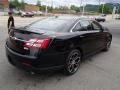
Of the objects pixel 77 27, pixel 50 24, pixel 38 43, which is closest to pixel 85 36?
pixel 77 27

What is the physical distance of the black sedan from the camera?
3484 mm

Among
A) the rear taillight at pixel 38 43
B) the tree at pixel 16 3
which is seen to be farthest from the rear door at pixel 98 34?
the tree at pixel 16 3

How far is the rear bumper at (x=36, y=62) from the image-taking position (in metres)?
3.49

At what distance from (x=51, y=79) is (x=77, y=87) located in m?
0.70

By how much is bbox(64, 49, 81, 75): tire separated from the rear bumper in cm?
30

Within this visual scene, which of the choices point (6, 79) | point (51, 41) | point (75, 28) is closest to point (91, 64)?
point (75, 28)

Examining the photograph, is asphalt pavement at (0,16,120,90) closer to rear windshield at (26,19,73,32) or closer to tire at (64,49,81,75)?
tire at (64,49,81,75)

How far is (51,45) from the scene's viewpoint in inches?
140

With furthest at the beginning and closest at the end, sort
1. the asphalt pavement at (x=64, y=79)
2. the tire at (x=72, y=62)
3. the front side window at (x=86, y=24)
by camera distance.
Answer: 1. the front side window at (x=86, y=24)
2. the tire at (x=72, y=62)
3. the asphalt pavement at (x=64, y=79)

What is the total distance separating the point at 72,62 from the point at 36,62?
118 centimetres

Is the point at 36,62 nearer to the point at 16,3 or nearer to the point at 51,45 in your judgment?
the point at 51,45

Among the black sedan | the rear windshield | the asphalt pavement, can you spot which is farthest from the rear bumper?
the rear windshield

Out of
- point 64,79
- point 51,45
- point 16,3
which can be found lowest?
point 64,79

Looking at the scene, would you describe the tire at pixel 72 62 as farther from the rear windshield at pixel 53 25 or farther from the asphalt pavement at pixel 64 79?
the rear windshield at pixel 53 25
